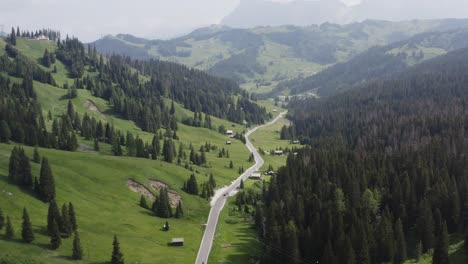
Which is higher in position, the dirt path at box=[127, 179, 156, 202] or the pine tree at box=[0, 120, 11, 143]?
the pine tree at box=[0, 120, 11, 143]

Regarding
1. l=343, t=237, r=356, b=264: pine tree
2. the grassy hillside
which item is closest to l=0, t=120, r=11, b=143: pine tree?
the grassy hillside

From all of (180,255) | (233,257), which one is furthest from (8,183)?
(233,257)

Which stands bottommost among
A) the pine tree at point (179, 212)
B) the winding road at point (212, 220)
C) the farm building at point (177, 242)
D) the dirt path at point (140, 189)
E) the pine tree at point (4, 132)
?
the winding road at point (212, 220)

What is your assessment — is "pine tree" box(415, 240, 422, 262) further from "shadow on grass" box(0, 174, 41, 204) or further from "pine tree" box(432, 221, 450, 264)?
"shadow on grass" box(0, 174, 41, 204)

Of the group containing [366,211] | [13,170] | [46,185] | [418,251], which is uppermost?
[13,170]

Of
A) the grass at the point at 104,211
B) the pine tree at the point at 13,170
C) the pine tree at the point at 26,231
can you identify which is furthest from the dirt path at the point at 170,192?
the pine tree at the point at 26,231

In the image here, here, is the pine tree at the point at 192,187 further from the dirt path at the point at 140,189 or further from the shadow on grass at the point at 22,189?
the shadow on grass at the point at 22,189

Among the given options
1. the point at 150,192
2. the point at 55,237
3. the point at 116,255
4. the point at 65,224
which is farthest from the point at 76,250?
the point at 150,192

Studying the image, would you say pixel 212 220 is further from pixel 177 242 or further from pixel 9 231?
pixel 9 231

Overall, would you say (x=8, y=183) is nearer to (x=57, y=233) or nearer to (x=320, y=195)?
(x=57, y=233)

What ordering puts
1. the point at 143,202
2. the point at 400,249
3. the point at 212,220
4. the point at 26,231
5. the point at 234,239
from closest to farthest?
1. the point at 26,231
2. the point at 400,249
3. the point at 234,239
4. the point at 143,202
5. the point at 212,220

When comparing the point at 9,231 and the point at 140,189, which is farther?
the point at 140,189
